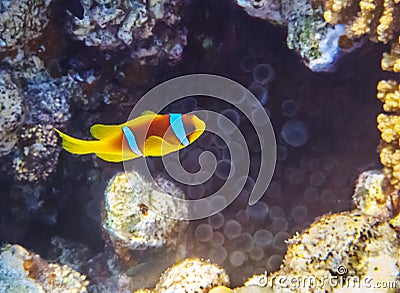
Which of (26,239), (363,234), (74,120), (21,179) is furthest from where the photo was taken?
(26,239)

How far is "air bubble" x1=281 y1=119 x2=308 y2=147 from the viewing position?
398 cm

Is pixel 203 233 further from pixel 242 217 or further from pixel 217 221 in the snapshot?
pixel 242 217

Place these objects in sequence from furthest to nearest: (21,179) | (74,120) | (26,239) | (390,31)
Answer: (26,239) < (74,120) < (21,179) < (390,31)

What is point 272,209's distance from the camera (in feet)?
12.5

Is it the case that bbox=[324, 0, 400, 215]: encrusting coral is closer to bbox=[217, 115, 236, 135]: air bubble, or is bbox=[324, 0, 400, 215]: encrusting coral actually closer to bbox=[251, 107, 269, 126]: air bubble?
bbox=[251, 107, 269, 126]: air bubble

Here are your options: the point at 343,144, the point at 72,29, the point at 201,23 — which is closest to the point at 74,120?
the point at 72,29

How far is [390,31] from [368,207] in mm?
1246

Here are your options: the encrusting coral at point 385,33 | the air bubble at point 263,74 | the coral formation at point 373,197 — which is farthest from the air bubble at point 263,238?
the air bubble at point 263,74

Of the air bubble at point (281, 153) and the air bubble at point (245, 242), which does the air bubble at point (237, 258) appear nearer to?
the air bubble at point (245, 242)

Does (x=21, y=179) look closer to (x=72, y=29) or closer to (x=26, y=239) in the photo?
(x=26, y=239)

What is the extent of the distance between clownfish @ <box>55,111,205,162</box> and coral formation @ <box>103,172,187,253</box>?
0.84 metres

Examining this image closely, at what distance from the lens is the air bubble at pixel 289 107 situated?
13.1ft

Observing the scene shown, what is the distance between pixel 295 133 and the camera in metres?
4.00

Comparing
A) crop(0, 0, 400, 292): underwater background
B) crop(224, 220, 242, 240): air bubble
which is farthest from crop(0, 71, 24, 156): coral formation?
crop(224, 220, 242, 240): air bubble
